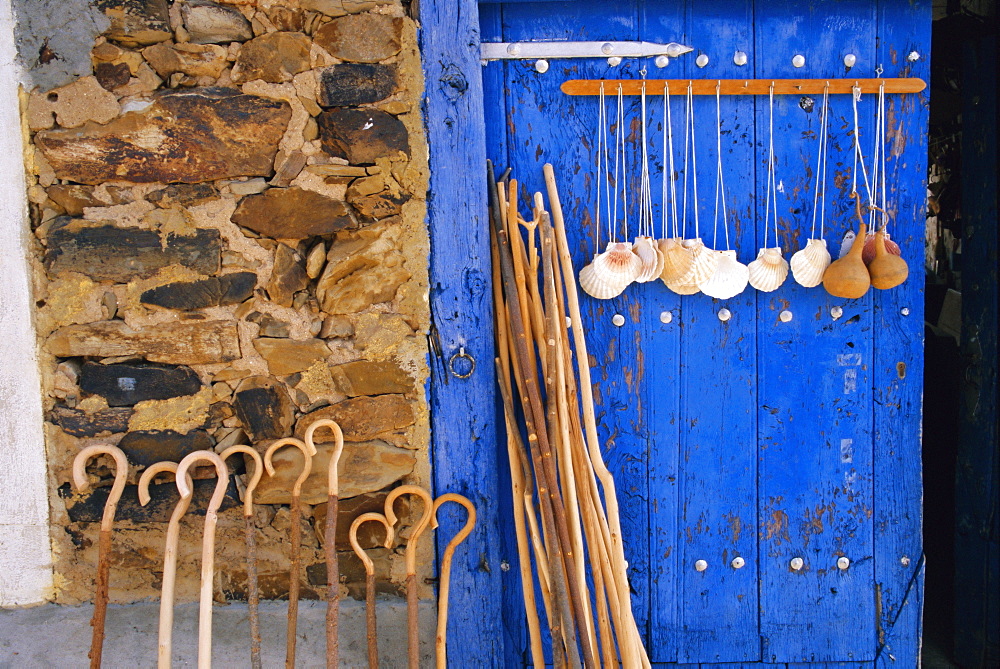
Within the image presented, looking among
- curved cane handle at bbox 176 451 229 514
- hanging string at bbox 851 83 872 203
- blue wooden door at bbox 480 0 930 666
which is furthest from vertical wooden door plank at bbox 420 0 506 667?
hanging string at bbox 851 83 872 203

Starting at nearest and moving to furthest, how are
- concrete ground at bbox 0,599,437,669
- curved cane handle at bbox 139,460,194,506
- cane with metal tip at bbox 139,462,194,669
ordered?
cane with metal tip at bbox 139,462,194,669 < curved cane handle at bbox 139,460,194,506 < concrete ground at bbox 0,599,437,669

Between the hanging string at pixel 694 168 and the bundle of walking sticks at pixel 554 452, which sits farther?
the hanging string at pixel 694 168

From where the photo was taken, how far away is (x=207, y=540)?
5.05 ft

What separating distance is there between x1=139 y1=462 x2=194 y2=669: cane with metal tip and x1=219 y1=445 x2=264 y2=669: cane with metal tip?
140 millimetres

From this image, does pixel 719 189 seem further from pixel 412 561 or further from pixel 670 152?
pixel 412 561

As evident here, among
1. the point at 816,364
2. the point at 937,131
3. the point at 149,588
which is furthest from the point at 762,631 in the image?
the point at 937,131

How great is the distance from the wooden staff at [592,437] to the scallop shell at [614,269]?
0.25 ft

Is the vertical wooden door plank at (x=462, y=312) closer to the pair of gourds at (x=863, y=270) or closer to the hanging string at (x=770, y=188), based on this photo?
the hanging string at (x=770, y=188)

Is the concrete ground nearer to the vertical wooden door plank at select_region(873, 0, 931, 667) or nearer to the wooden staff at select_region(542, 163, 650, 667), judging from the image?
the wooden staff at select_region(542, 163, 650, 667)

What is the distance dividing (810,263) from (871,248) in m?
0.16

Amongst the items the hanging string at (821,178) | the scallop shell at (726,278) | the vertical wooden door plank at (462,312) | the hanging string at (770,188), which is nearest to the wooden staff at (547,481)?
the vertical wooden door plank at (462,312)

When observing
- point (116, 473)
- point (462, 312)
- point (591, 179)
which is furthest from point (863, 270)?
point (116, 473)

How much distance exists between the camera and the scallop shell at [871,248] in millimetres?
1675

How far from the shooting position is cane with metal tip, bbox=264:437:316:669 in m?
1.57
